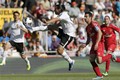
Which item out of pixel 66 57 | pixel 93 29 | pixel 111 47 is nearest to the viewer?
pixel 93 29

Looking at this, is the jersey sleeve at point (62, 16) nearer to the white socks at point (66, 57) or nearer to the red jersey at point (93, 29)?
the white socks at point (66, 57)

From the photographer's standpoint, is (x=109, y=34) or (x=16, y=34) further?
(x=16, y=34)

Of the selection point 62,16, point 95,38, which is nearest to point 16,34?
point 62,16

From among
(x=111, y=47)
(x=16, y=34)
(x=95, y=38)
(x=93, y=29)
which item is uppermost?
(x=93, y=29)

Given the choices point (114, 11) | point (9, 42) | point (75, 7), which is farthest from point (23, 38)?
point (114, 11)

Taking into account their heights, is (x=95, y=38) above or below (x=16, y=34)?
above

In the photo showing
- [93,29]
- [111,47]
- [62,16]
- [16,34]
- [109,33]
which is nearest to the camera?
[93,29]

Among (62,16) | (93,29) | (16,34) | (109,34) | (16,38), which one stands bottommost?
(16,38)

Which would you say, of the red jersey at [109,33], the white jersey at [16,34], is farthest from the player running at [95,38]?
the white jersey at [16,34]

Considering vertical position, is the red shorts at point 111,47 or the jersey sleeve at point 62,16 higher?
the jersey sleeve at point 62,16

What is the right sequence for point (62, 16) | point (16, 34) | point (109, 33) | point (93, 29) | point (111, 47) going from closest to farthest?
point (93, 29) < point (111, 47) < point (109, 33) < point (62, 16) < point (16, 34)

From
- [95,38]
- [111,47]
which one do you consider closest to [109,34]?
[111,47]

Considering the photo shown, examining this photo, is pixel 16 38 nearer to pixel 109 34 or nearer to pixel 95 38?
pixel 109 34

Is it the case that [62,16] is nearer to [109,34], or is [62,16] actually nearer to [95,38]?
[109,34]
